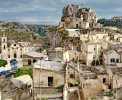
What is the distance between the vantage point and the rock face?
57500mm

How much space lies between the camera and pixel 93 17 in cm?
6038

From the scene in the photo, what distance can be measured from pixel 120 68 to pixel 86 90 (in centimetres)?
704

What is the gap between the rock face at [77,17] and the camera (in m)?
57.5

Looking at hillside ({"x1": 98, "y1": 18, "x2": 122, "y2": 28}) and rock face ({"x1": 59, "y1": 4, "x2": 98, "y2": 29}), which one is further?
hillside ({"x1": 98, "y1": 18, "x2": 122, "y2": 28})

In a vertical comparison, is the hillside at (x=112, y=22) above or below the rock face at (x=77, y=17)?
below

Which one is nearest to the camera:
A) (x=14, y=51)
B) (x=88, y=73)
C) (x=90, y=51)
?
(x=88, y=73)

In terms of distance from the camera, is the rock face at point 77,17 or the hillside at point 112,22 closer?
the rock face at point 77,17

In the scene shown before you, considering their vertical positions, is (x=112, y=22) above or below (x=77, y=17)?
below

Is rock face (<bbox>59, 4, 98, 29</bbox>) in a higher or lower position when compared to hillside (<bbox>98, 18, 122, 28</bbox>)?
higher

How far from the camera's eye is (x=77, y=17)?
5950 centimetres

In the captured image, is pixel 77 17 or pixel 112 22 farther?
pixel 112 22

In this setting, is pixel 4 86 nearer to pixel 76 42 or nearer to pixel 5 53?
pixel 76 42

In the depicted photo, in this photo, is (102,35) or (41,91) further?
(102,35)

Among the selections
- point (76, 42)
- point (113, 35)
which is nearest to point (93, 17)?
point (113, 35)
